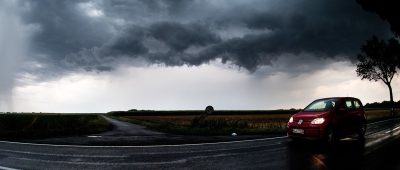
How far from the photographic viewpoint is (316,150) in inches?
469

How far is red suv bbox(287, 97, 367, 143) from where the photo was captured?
40.5 feet

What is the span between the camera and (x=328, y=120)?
1245 cm

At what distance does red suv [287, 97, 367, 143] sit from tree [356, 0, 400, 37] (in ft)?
32.8

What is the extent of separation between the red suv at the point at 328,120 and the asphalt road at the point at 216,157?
1.54 feet

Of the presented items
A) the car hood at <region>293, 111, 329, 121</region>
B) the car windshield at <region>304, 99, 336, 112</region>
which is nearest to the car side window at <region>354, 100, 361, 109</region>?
the car windshield at <region>304, 99, 336, 112</region>

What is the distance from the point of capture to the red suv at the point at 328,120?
12352 mm

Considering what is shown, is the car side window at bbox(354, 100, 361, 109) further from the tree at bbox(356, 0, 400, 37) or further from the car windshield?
the tree at bbox(356, 0, 400, 37)

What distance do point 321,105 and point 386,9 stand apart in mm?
11822

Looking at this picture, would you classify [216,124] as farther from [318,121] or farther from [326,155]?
[326,155]

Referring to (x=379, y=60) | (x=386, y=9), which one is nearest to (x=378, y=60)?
(x=379, y=60)

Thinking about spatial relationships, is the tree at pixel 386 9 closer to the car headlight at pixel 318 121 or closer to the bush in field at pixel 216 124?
the bush in field at pixel 216 124

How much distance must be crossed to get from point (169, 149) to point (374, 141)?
8028mm

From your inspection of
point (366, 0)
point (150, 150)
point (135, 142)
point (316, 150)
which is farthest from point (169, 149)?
point (366, 0)

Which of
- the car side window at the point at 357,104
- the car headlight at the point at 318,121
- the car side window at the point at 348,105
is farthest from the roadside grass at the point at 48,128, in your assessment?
the car side window at the point at 357,104
